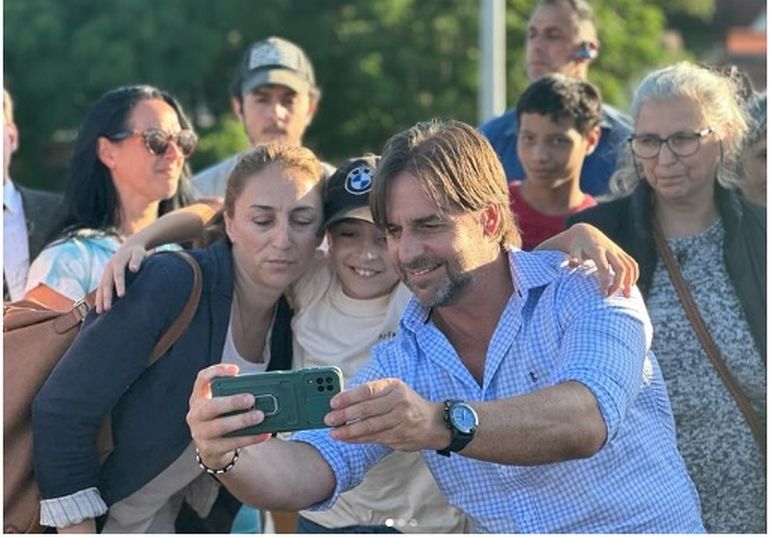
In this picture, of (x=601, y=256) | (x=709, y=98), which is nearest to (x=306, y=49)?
(x=709, y=98)

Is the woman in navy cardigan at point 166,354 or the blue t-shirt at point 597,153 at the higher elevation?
the blue t-shirt at point 597,153

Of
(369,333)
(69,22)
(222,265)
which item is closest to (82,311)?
(222,265)

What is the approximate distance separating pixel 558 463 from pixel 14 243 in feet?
8.88

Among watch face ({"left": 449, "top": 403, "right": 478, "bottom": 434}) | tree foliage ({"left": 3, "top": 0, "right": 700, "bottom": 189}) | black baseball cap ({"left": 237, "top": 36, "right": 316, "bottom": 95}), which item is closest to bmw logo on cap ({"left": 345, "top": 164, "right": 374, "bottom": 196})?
watch face ({"left": 449, "top": 403, "right": 478, "bottom": 434})

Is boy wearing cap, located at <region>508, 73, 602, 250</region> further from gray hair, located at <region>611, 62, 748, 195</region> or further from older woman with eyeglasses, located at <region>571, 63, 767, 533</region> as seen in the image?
older woman with eyeglasses, located at <region>571, 63, 767, 533</region>

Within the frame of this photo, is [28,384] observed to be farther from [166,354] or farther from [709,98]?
[709,98]

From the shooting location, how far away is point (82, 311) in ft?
13.6

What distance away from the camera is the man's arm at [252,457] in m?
3.01

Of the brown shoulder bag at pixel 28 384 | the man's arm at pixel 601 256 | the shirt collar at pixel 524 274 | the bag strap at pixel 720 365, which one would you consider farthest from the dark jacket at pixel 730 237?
the brown shoulder bag at pixel 28 384

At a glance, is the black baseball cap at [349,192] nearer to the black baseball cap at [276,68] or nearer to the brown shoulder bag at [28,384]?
the brown shoulder bag at [28,384]

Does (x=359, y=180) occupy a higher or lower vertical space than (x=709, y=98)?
lower

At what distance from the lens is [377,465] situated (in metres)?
4.25

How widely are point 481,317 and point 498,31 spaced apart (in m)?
10.3

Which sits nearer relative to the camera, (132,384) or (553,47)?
(132,384)
